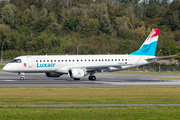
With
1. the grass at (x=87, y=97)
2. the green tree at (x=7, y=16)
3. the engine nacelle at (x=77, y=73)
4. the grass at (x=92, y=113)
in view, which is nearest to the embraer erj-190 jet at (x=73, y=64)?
the engine nacelle at (x=77, y=73)

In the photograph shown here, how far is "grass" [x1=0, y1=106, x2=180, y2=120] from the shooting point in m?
16.4

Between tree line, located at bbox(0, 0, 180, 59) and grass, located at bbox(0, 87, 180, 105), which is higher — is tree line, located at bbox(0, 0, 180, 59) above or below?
above

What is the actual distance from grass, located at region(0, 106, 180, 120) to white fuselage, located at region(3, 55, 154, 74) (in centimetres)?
2731

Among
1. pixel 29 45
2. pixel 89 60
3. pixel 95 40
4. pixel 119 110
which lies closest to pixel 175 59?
pixel 95 40

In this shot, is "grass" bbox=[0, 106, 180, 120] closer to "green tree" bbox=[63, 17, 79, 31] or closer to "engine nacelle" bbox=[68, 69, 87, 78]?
"engine nacelle" bbox=[68, 69, 87, 78]

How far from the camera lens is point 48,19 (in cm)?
18338

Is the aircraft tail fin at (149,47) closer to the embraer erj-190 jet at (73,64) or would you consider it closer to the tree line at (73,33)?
the embraer erj-190 jet at (73,64)

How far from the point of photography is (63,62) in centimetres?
4788

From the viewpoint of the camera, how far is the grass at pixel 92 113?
645 inches

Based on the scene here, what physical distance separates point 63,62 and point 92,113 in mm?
30765

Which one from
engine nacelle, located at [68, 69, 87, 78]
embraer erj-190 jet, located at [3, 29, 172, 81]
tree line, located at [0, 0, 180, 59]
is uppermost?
tree line, located at [0, 0, 180, 59]

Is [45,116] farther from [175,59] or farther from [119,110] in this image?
[175,59]

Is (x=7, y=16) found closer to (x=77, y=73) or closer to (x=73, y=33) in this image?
(x=73, y=33)

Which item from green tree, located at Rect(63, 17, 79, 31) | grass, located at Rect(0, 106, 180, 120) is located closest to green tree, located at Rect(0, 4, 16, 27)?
green tree, located at Rect(63, 17, 79, 31)
